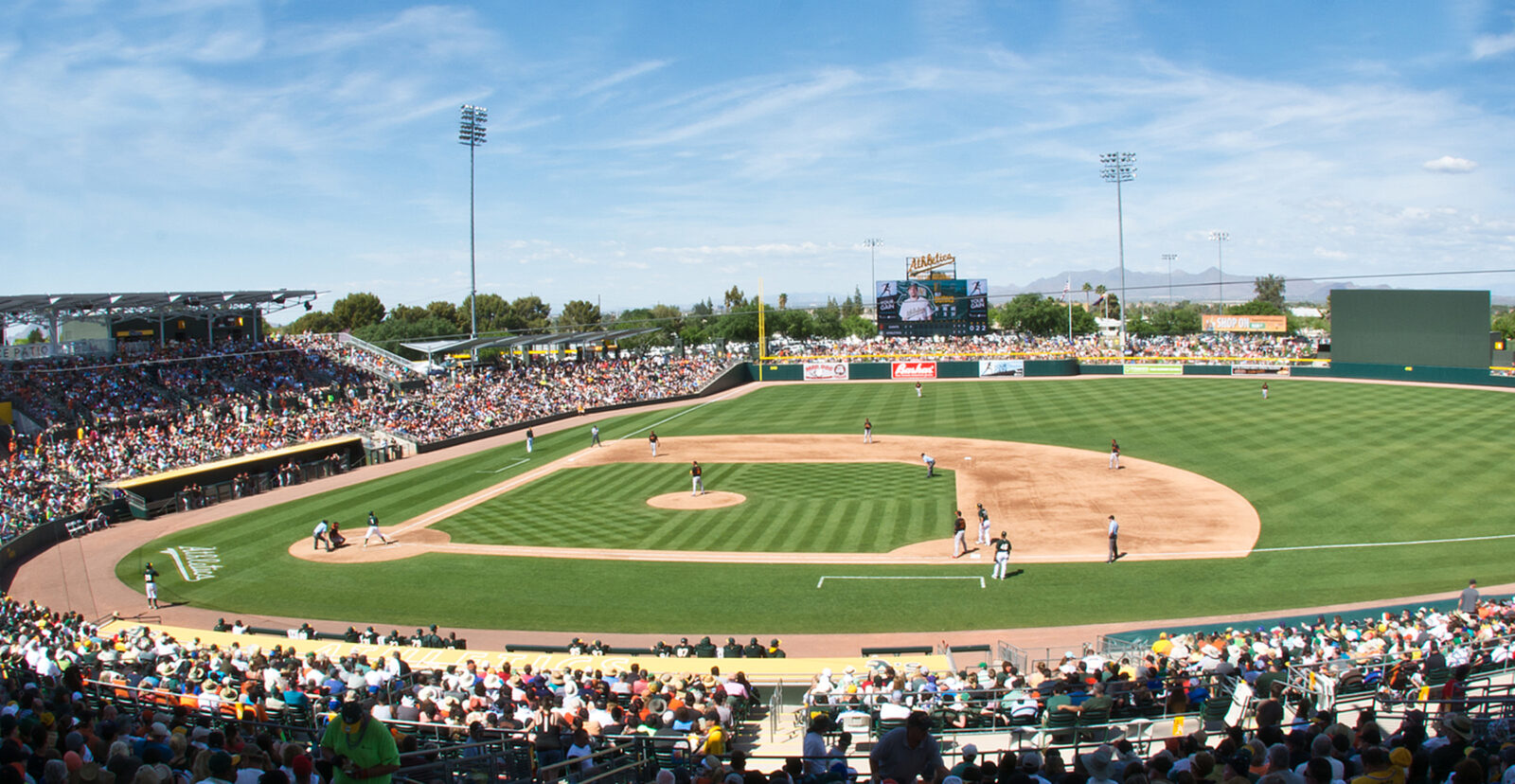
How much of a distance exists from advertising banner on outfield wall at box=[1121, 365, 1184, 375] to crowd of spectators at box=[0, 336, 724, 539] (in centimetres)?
3758

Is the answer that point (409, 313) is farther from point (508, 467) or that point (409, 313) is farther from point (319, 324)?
point (508, 467)

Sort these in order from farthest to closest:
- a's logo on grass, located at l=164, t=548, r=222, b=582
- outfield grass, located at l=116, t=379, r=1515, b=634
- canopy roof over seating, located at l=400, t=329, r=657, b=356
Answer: canopy roof over seating, located at l=400, t=329, r=657, b=356 < a's logo on grass, located at l=164, t=548, r=222, b=582 < outfield grass, located at l=116, t=379, r=1515, b=634

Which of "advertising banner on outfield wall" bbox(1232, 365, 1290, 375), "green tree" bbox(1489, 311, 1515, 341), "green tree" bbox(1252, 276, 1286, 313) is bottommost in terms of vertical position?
"advertising banner on outfield wall" bbox(1232, 365, 1290, 375)

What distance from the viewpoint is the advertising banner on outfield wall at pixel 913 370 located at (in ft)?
240

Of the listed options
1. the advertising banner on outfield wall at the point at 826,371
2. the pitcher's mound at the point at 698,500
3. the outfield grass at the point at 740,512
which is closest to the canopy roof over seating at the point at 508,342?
the advertising banner on outfield wall at the point at 826,371

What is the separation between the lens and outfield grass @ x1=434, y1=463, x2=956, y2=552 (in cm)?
2617

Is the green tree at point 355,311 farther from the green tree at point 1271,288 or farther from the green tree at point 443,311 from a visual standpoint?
the green tree at point 1271,288

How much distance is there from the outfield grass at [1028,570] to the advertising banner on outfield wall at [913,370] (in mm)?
29366

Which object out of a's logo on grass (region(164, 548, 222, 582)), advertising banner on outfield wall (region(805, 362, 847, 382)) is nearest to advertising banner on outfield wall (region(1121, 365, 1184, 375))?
advertising banner on outfield wall (region(805, 362, 847, 382))

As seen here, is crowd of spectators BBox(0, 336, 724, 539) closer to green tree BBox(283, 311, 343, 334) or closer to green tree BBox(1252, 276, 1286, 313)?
green tree BBox(283, 311, 343, 334)

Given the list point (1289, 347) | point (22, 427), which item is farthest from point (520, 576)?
point (1289, 347)

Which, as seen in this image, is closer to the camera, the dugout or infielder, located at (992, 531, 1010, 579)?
infielder, located at (992, 531, 1010, 579)

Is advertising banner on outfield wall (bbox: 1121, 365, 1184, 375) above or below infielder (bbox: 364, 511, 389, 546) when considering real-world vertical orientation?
above

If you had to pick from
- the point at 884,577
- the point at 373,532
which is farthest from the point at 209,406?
the point at 884,577
